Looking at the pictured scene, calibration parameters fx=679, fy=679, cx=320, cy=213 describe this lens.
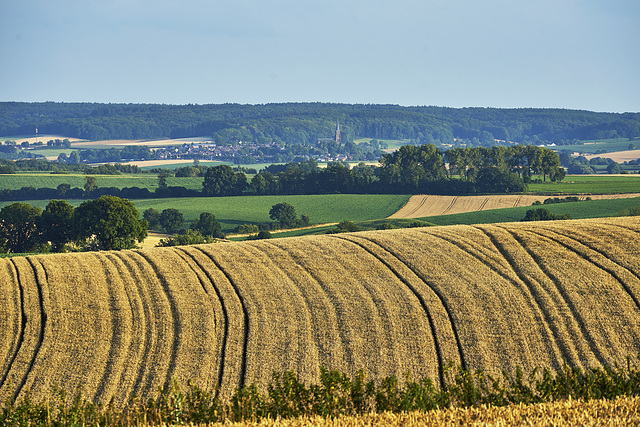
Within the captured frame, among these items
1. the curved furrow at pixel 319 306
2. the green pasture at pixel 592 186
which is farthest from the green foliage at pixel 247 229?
the curved furrow at pixel 319 306

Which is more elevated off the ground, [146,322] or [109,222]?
[146,322]

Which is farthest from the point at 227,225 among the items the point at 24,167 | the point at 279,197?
the point at 24,167

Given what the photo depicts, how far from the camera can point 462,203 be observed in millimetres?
122188

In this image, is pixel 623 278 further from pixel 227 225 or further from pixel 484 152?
pixel 484 152

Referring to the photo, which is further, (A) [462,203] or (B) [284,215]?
(A) [462,203]

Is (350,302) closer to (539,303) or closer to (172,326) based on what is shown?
(172,326)

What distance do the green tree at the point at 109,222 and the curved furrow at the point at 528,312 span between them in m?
47.9

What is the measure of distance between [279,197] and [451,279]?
108 m

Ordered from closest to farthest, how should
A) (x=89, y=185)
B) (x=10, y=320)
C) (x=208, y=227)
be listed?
(x=10, y=320)
(x=208, y=227)
(x=89, y=185)

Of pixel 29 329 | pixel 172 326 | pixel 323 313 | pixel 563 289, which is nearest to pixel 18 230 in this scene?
pixel 29 329

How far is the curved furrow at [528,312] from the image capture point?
2258cm

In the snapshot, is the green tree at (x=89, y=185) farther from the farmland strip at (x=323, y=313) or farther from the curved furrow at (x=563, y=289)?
the curved furrow at (x=563, y=289)

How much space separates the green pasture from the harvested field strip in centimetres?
10891

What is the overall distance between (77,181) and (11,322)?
138574 millimetres
